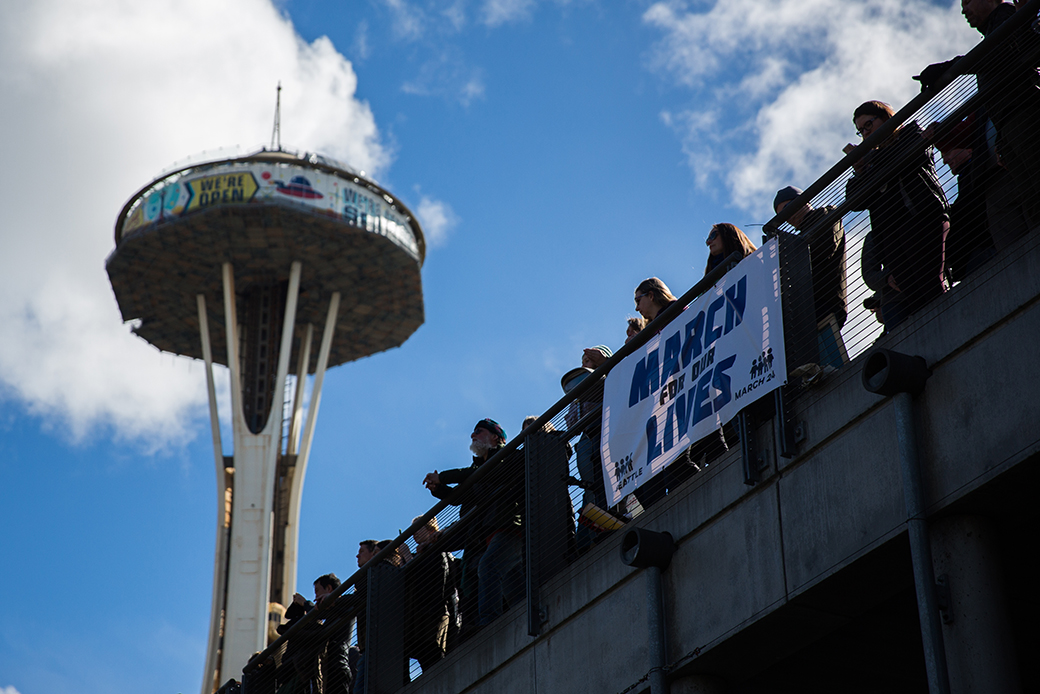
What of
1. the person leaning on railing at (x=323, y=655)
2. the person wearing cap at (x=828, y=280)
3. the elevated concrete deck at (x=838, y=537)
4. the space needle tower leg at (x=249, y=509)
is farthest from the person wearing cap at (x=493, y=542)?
the space needle tower leg at (x=249, y=509)

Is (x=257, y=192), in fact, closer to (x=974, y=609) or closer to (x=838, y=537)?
(x=838, y=537)

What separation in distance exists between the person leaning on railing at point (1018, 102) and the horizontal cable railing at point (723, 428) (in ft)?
0.04

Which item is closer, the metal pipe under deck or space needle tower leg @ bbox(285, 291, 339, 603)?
the metal pipe under deck

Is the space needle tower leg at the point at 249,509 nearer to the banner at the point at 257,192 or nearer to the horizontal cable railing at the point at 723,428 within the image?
the banner at the point at 257,192

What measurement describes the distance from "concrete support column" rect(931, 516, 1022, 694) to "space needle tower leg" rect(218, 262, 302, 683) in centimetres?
3935

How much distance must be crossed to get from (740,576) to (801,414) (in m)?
0.99

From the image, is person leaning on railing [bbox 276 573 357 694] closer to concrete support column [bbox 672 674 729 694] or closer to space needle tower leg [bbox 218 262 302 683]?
concrete support column [bbox 672 674 729 694]

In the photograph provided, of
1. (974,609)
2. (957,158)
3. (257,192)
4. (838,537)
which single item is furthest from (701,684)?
(257,192)

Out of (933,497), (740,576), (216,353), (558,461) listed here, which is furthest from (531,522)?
(216,353)

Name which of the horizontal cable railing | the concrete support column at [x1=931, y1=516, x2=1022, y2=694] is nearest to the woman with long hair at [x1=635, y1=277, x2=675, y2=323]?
the horizontal cable railing

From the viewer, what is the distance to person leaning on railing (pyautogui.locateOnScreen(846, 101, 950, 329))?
7309mm

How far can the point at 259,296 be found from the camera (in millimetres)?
51750

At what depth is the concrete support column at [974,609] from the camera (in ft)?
20.0

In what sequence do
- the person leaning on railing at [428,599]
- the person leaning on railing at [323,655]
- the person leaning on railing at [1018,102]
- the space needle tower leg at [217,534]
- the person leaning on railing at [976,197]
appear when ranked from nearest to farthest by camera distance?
the person leaning on railing at [1018,102]
the person leaning on railing at [976,197]
the person leaning on railing at [428,599]
the person leaning on railing at [323,655]
the space needle tower leg at [217,534]
